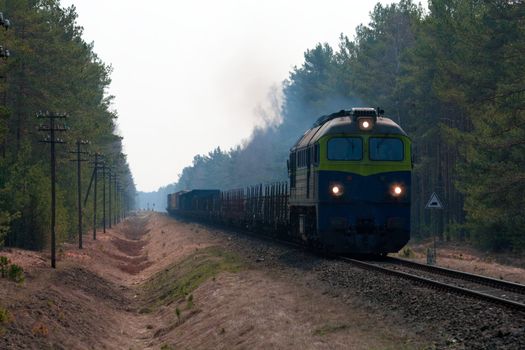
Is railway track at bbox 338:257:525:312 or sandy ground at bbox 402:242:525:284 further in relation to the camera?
sandy ground at bbox 402:242:525:284

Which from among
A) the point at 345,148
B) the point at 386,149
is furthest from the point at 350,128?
the point at 386,149

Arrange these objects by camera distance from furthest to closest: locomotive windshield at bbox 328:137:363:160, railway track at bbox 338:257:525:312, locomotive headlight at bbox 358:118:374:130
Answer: locomotive headlight at bbox 358:118:374:130
locomotive windshield at bbox 328:137:363:160
railway track at bbox 338:257:525:312

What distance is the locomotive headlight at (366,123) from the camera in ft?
78.2

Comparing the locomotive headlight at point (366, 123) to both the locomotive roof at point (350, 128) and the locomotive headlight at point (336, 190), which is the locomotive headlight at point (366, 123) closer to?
the locomotive roof at point (350, 128)

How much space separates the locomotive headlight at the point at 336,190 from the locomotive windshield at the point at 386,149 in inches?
60.8

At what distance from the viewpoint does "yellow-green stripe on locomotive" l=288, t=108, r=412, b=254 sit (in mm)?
22969

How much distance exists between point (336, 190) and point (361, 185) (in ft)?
2.87

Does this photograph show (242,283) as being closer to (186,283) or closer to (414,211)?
(186,283)

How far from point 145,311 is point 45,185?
1555 centimetres

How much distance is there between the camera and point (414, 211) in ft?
195

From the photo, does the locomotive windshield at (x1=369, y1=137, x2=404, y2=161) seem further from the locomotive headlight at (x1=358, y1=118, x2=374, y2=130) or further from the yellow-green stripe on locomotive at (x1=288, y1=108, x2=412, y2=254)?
the locomotive headlight at (x1=358, y1=118, x2=374, y2=130)

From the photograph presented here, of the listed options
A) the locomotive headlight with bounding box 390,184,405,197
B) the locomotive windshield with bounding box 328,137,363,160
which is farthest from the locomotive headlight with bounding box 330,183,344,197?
the locomotive headlight with bounding box 390,184,405,197

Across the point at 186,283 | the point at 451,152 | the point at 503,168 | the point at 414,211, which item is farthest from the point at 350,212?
the point at 414,211

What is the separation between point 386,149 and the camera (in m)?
23.7
